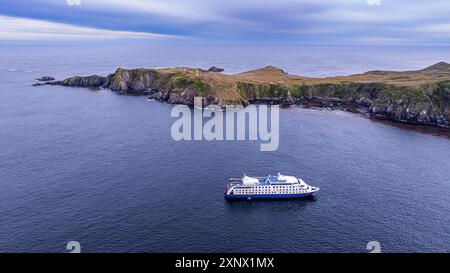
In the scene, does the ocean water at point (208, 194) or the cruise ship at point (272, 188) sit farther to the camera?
the cruise ship at point (272, 188)

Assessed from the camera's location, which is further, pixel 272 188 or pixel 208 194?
pixel 272 188

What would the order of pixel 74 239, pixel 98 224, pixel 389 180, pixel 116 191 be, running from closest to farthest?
pixel 74 239 → pixel 98 224 → pixel 116 191 → pixel 389 180

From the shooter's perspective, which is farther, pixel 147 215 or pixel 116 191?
pixel 116 191

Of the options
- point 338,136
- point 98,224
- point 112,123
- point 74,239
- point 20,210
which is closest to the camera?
point 74,239

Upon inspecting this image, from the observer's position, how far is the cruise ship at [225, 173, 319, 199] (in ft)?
374

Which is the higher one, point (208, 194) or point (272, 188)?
point (272, 188)

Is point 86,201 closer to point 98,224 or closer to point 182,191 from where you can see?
point 98,224

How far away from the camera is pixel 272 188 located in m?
115

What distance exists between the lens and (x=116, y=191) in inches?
4414

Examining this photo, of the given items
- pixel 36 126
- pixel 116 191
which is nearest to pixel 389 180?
pixel 116 191

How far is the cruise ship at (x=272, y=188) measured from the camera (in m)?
114

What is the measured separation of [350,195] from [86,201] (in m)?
81.6

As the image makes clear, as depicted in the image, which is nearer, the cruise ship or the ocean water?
the ocean water

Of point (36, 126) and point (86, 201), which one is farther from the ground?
point (36, 126)
